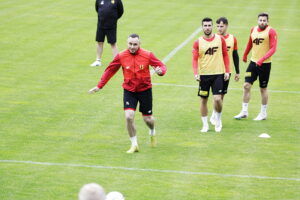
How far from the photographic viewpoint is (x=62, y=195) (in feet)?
32.6

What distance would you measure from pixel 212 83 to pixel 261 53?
1.70m

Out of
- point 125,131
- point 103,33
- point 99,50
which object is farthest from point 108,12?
point 125,131

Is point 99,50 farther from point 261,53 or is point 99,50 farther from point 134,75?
point 134,75

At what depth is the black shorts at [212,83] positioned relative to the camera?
1351 centimetres

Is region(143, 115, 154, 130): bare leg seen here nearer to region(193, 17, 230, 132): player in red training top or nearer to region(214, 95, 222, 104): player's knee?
region(193, 17, 230, 132): player in red training top

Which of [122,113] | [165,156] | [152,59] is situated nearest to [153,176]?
[165,156]

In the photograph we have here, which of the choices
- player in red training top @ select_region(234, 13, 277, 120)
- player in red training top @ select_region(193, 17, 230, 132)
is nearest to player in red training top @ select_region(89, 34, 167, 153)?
player in red training top @ select_region(193, 17, 230, 132)

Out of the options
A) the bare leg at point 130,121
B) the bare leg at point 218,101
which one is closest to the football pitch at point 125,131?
the bare leg at point 130,121

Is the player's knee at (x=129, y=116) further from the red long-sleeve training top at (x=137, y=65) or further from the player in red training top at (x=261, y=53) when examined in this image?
the player in red training top at (x=261, y=53)

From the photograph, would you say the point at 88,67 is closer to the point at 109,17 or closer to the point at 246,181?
the point at 109,17

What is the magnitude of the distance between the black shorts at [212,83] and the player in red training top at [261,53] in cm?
128

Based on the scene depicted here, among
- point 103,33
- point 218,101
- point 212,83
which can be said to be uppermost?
point 212,83

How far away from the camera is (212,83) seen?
13.6 m

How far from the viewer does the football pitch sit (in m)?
10.5
